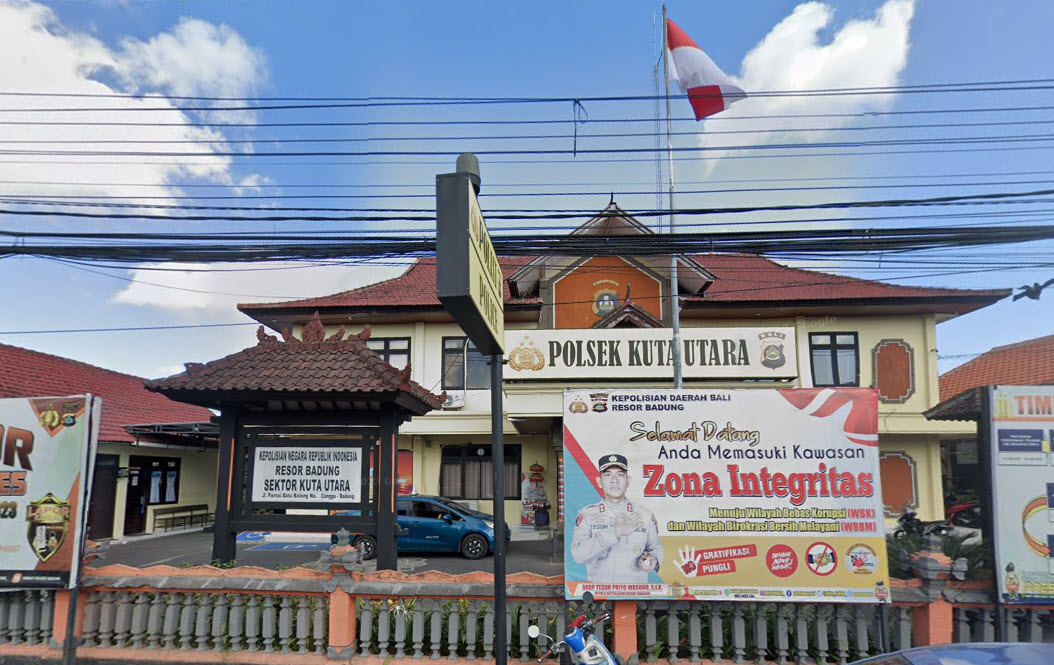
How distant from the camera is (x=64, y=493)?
21.0ft

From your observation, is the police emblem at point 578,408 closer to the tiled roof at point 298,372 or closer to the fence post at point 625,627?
the fence post at point 625,627

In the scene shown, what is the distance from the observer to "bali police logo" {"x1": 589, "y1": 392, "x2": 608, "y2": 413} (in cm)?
592

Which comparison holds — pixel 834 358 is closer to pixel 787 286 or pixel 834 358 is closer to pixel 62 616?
pixel 787 286

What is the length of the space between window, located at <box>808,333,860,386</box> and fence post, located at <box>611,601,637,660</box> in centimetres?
1587

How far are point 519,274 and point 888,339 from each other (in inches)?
466

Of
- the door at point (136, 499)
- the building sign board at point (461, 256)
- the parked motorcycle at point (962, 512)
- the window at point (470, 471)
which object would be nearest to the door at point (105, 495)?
the door at point (136, 499)

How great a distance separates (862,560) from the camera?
5621 mm

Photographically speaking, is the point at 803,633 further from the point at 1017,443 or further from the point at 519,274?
the point at 519,274

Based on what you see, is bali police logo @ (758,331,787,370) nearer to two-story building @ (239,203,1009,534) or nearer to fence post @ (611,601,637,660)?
two-story building @ (239,203,1009,534)

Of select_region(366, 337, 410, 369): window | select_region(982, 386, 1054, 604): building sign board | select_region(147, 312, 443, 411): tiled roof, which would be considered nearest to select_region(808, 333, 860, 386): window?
select_region(366, 337, 410, 369): window

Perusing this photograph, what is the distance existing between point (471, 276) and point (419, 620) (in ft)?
13.1

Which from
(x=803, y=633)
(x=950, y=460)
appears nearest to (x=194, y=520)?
(x=803, y=633)

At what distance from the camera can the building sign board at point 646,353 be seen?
15250 mm

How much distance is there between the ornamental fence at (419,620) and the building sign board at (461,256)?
10.8ft
